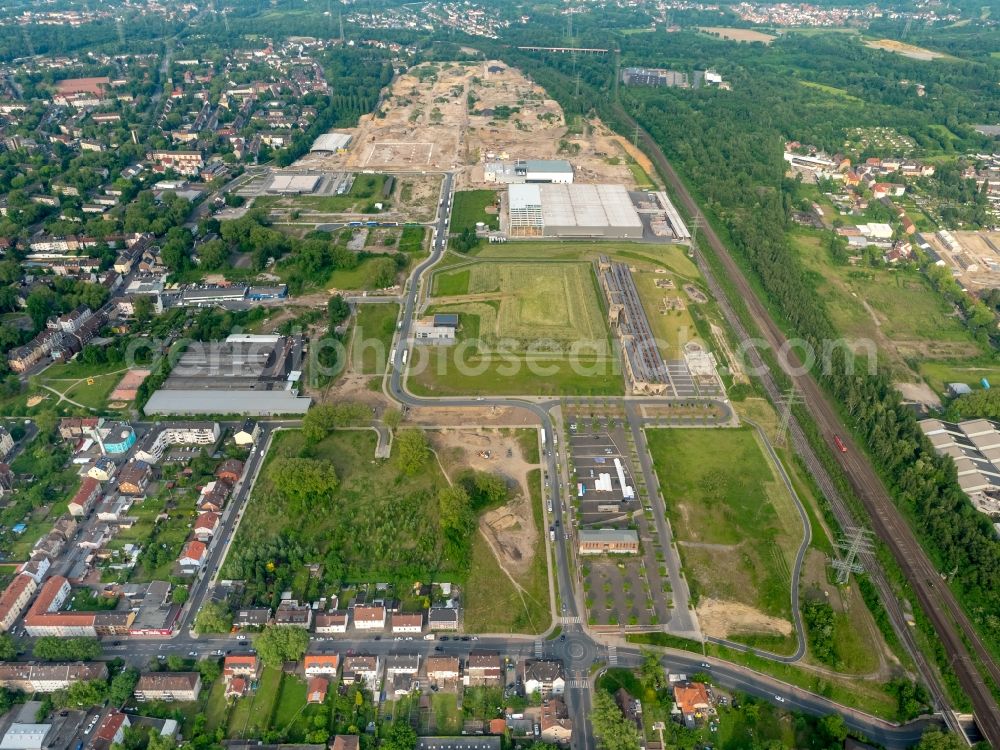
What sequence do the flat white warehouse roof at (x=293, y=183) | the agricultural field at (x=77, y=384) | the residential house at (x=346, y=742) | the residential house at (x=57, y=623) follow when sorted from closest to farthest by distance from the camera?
the residential house at (x=346, y=742) < the residential house at (x=57, y=623) < the agricultural field at (x=77, y=384) < the flat white warehouse roof at (x=293, y=183)

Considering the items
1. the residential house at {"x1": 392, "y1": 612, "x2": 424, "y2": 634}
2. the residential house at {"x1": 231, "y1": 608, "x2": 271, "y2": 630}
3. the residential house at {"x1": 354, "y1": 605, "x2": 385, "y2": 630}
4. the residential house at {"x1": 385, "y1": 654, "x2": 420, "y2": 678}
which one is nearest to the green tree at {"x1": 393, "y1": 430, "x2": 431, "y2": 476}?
the residential house at {"x1": 354, "y1": 605, "x2": 385, "y2": 630}

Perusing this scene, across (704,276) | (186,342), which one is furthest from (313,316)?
(704,276)

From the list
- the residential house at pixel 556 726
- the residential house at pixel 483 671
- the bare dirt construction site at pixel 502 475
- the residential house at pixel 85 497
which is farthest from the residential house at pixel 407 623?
the residential house at pixel 85 497

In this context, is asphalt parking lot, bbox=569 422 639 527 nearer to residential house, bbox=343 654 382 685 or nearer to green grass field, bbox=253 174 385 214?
residential house, bbox=343 654 382 685

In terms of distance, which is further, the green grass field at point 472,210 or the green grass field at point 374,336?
the green grass field at point 472,210

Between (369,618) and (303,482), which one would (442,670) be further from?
(303,482)

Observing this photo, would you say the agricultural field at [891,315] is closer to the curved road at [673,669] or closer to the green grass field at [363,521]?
the curved road at [673,669]
